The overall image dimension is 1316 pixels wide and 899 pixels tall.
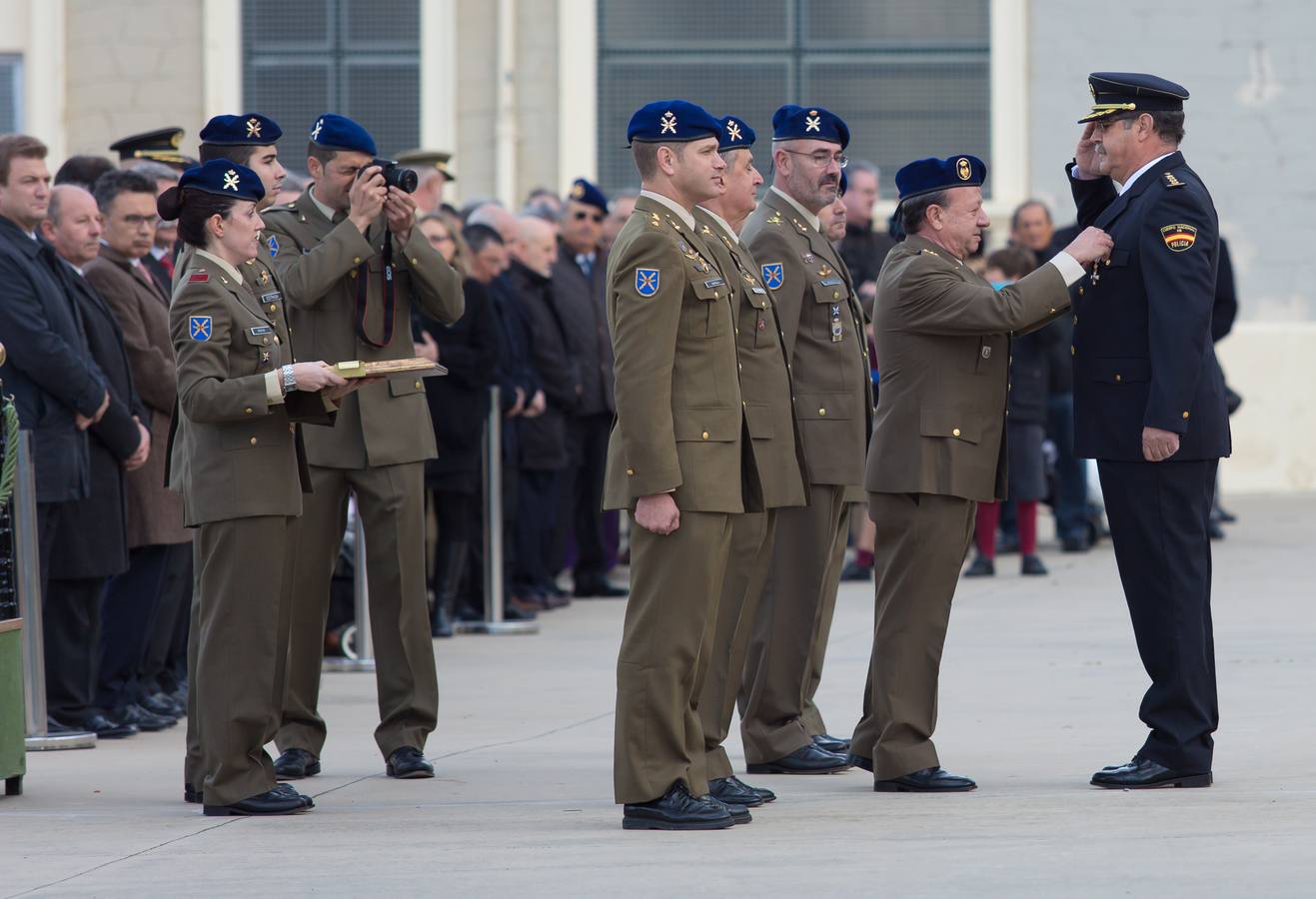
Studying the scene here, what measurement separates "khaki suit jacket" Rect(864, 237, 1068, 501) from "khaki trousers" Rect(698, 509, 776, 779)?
1.49 feet

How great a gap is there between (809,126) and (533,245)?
5005mm

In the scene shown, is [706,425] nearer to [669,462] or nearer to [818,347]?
[669,462]

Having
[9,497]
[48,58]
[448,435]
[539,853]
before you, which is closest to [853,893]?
[539,853]

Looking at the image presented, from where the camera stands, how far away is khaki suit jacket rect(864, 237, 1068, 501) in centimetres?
695

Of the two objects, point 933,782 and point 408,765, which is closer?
point 933,782

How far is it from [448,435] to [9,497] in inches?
158

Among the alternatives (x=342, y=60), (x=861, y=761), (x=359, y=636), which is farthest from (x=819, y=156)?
(x=342, y=60)

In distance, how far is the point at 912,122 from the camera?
66.5 ft

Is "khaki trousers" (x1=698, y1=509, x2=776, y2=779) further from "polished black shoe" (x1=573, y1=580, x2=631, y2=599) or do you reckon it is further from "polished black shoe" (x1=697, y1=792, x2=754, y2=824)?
"polished black shoe" (x1=573, y1=580, x2=631, y2=599)

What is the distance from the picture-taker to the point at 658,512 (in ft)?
20.6

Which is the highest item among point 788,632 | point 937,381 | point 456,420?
point 937,381

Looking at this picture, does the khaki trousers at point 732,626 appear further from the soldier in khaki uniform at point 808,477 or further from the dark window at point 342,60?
the dark window at point 342,60

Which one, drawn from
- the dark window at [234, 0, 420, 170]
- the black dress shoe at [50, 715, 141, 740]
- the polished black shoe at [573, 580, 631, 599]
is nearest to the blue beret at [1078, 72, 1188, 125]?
the black dress shoe at [50, 715, 141, 740]

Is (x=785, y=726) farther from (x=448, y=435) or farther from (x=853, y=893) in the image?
(x=448, y=435)
